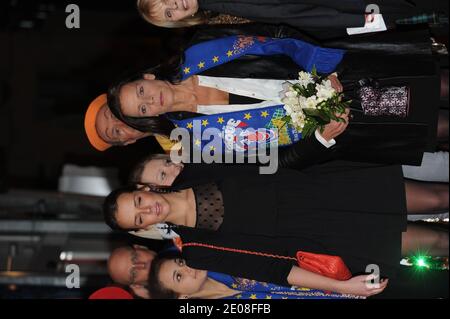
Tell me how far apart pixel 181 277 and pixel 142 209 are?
1.77 ft

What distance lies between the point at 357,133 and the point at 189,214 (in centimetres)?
96

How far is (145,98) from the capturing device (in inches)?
135

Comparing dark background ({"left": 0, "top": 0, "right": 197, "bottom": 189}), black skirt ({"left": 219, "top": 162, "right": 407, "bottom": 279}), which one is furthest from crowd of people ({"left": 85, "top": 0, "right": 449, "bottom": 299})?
dark background ({"left": 0, "top": 0, "right": 197, "bottom": 189})

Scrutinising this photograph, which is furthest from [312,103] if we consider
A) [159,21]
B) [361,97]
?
[159,21]

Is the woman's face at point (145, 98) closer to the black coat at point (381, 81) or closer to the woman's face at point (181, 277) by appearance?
the black coat at point (381, 81)

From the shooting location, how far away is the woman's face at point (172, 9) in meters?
3.39

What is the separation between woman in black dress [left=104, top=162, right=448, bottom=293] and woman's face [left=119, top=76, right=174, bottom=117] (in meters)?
0.42

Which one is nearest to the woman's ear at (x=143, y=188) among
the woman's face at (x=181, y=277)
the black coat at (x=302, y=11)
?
the woman's face at (x=181, y=277)

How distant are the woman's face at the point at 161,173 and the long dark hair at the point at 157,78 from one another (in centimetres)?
18

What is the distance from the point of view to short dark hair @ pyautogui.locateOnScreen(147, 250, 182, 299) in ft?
12.4

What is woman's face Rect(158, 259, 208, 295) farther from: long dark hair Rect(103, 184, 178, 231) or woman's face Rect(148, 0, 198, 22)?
woman's face Rect(148, 0, 198, 22)
